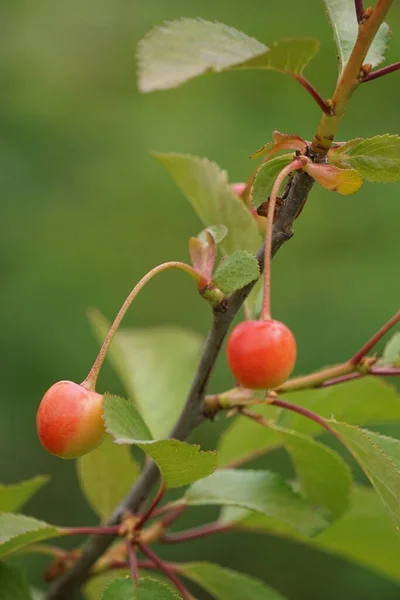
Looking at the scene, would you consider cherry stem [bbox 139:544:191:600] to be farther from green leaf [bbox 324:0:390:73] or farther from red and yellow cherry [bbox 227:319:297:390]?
green leaf [bbox 324:0:390:73]

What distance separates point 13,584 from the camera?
875mm

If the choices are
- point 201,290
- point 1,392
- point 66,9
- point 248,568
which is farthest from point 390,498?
point 66,9

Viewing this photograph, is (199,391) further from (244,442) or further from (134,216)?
(134,216)

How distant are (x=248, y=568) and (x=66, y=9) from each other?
3.12m

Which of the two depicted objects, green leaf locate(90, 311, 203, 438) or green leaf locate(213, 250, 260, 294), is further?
green leaf locate(90, 311, 203, 438)

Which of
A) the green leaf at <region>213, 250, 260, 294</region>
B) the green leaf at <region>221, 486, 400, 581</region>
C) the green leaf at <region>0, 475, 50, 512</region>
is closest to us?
the green leaf at <region>213, 250, 260, 294</region>

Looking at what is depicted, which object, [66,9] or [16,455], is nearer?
[16,455]

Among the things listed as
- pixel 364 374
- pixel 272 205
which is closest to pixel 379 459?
pixel 364 374

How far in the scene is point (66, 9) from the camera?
4.26 meters

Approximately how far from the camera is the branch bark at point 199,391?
0.70 meters

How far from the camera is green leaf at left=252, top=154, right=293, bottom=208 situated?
2.28ft

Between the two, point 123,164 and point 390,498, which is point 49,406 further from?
point 123,164

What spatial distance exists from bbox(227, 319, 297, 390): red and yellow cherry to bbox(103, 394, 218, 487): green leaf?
68 millimetres

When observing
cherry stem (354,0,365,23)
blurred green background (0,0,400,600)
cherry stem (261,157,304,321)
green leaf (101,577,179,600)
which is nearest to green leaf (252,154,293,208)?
cherry stem (261,157,304,321)
